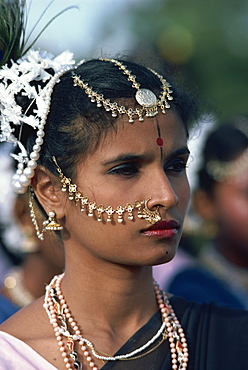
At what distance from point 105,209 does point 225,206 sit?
3.45 metres

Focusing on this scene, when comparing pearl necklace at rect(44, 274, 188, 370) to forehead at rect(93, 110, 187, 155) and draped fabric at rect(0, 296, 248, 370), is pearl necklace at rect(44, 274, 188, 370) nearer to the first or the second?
draped fabric at rect(0, 296, 248, 370)

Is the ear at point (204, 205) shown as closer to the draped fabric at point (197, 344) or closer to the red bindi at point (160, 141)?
the draped fabric at point (197, 344)

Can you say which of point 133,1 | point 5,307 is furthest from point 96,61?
point 133,1

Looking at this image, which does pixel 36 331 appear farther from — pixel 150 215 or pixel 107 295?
pixel 150 215

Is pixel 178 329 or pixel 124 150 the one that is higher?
pixel 124 150

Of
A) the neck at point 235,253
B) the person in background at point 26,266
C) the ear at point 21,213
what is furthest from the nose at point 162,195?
the neck at point 235,253

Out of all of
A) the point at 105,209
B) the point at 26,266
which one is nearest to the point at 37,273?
the point at 26,266

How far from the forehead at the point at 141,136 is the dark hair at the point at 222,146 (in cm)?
337

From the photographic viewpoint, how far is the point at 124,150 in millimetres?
2859

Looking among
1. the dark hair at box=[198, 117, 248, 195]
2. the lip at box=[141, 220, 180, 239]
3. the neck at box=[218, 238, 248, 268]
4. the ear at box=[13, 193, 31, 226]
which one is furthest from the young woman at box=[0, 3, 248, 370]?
the dark hair at box=[198, 117, 248, 195]

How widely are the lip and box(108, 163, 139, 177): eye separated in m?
0.26

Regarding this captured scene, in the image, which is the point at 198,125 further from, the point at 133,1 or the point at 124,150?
the point at 133,1

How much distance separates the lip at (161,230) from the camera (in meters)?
2.86

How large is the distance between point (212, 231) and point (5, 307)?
2.46 m
